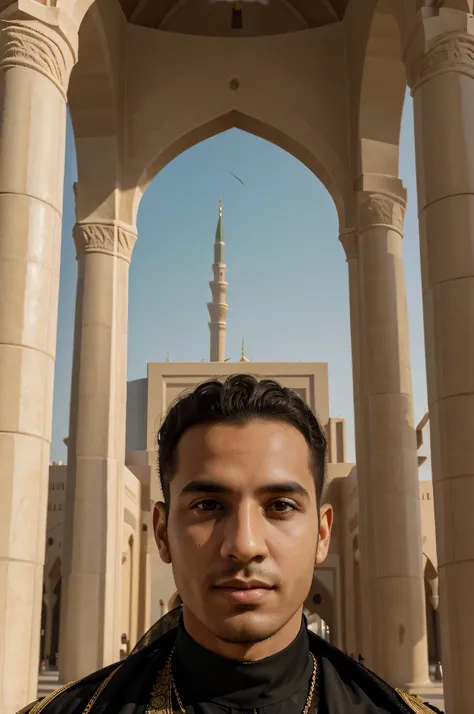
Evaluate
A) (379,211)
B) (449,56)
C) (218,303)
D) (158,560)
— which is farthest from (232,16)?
(218,303)

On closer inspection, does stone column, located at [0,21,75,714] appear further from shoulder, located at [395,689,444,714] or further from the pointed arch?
shoulder, located at [395,689,444,714]

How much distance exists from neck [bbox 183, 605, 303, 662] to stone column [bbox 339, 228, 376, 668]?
385 inches

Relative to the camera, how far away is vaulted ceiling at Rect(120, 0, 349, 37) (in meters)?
13.2

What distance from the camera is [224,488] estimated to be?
4.25 feet

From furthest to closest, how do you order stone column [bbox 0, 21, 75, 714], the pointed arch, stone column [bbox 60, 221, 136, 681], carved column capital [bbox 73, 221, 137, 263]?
the pointed arch, carved column capital [bbox 73, 221, 137, 263], stone column [bbox 60, 221, 136, 681], stone column [bbox 0, 21, 75, 714]

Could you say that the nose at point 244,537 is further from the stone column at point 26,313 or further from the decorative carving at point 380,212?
the decorative carving at point 380,212

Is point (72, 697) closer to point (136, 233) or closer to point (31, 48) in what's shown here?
point (31, 48)

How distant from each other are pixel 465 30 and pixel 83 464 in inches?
282

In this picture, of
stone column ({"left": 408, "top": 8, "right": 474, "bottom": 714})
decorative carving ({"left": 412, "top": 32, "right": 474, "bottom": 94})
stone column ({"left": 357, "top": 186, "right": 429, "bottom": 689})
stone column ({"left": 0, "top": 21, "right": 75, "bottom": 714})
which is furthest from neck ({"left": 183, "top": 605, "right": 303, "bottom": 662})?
stone column ({"left": 357, "top": 186, "right": 429, "bottom": 689})

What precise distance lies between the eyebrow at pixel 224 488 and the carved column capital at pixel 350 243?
11309mm

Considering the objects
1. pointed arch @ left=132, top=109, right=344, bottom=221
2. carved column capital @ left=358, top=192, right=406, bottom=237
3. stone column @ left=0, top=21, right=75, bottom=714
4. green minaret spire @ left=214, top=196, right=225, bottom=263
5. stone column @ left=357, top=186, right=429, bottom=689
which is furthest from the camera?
green minaret spire @ left=214, top=196, right=225, bottom=263

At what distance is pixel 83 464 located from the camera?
1156cm

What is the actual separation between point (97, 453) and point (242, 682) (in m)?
10.6

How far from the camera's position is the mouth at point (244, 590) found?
1.22m
